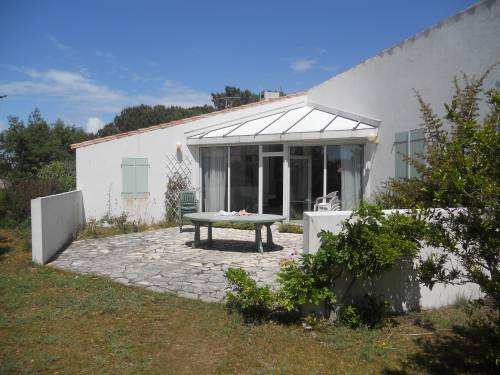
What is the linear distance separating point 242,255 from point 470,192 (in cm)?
645

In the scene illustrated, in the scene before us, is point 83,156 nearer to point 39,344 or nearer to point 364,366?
point 39,344

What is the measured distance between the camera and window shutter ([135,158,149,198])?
44.7ft

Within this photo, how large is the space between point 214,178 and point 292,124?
3.56 metres

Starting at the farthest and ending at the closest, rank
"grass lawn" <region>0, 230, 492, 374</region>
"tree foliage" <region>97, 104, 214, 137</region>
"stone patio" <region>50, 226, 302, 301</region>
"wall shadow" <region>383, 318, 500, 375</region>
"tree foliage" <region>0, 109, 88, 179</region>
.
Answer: "tree foliage" <region>97, 104, 214, 137</region> → "tree foliage" <region>0, 109, 88, 179</region> → "stone patio" <region>50, 226, 302, 301</region> → "grass lawn" <region>0, 230, 492, 374</region> → "wall shadow" <region>383, 318, 500, 375</region>

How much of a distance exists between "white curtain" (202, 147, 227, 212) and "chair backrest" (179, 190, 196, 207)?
1.21 m

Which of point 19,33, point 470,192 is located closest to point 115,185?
point 19,33

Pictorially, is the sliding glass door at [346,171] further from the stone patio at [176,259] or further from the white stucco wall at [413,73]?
the stone patio at [176,259]

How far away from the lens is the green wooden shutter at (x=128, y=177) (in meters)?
13.4

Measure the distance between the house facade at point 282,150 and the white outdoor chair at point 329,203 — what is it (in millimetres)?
454

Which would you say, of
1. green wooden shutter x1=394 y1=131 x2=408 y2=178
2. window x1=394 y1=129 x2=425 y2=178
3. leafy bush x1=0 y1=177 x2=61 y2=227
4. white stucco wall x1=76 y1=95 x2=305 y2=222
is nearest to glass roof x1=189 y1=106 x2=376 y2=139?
white stucco wall x1=76 y1=95 x2=305 y2=222

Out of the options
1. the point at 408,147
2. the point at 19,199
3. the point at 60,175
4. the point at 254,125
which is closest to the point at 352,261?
the point at 408,147

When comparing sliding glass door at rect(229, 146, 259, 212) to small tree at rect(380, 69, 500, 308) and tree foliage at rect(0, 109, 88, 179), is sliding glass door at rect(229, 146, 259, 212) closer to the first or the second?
small tree at rect(380, 69, 500, 308)

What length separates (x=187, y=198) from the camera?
13.6 meters

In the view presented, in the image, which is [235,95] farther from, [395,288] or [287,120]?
[395,288]
